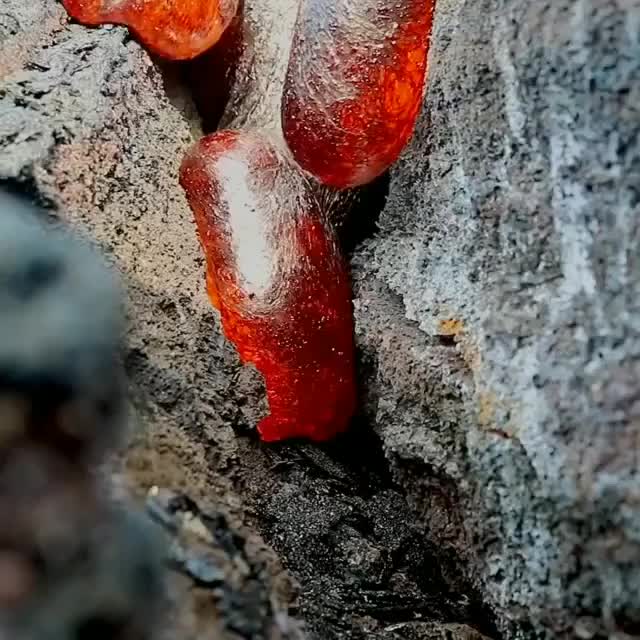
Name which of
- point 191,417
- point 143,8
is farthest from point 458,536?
point 143,8

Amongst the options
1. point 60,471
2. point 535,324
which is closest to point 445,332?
point 535,324

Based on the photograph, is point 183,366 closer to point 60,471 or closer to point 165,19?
point 60,471

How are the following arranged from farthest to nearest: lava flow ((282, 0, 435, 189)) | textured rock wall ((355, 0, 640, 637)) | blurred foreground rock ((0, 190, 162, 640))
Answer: lava flow ((282, 0, 435, 189)) < textured rock wall ((355, 0, 640, 637)) < blurred foreground rock ((0, 190, 162, 640))

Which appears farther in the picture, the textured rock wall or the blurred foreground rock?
the textured rock wall

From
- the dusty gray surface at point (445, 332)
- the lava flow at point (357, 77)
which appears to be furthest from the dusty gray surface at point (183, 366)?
the lava flow at point (357, 77)

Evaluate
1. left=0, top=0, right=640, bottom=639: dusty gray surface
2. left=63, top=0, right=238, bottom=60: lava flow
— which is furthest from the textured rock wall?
left=63, top=0, right=238, bottom=60: lava flow

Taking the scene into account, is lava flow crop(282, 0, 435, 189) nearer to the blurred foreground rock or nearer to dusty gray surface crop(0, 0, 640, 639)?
dusty gray surface crop(0, 0, 640, 639)
